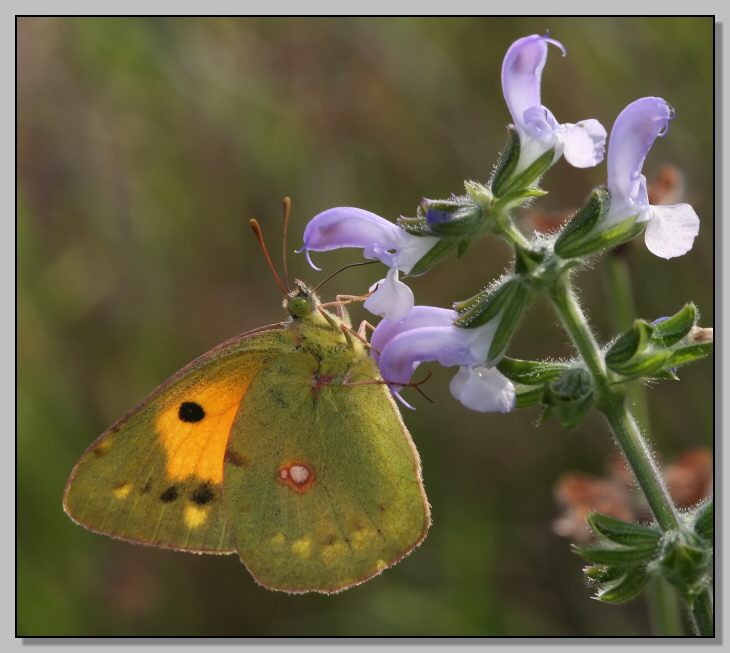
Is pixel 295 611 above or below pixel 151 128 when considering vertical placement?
below

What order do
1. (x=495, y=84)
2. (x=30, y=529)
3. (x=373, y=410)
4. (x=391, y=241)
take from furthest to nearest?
(x=495, y=84) < (x=30, y=529) < (x=373, y=410) < (x=391, y=241)

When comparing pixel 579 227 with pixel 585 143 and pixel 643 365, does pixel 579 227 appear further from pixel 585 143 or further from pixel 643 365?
pixel 643 365

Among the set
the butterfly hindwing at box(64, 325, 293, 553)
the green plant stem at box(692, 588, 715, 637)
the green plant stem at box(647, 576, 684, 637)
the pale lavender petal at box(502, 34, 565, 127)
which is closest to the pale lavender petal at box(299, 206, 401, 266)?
the pale lavender petal at box(502, 34, 565, 127)

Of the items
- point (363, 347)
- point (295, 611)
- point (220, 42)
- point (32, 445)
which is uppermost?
point (220, 42)

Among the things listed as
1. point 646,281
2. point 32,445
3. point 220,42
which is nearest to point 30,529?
point 32,445

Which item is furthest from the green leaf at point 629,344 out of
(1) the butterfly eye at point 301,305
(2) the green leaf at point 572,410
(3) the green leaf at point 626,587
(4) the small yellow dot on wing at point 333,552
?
(4) the small yellow dot on wing at point 333,552

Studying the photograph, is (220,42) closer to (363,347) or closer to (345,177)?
(345,177)

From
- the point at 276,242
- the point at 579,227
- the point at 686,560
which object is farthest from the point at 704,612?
the point at 276,242
